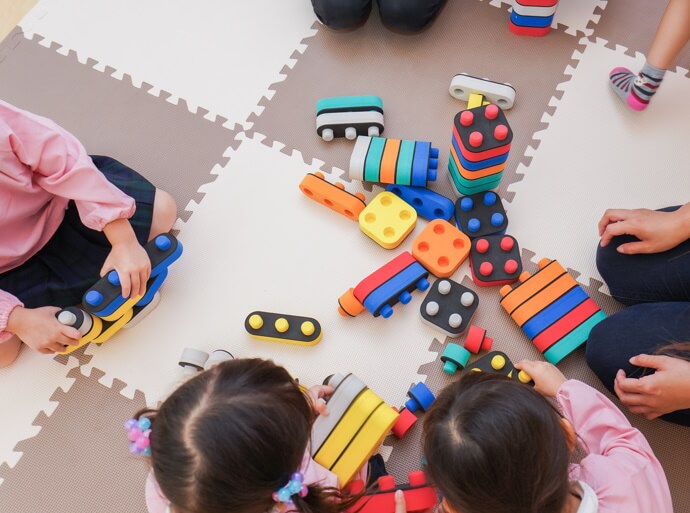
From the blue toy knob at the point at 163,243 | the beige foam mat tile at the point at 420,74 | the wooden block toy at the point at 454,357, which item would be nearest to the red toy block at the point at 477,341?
the wooden block toy at the point at 454,357

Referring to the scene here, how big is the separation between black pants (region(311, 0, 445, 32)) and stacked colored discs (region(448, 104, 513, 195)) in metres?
0.37

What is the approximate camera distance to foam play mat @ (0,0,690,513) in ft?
3.58

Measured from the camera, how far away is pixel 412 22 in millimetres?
1334

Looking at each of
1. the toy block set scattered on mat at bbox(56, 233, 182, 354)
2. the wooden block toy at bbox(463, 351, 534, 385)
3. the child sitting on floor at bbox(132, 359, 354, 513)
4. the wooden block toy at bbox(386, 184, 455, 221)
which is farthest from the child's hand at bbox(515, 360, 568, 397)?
the toy block set scattered on mat at bbox(56, 233, 182, 354)

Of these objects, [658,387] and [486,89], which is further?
[486,89]

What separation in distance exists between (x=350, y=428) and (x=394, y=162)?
506 mm

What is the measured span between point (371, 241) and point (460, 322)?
25cm

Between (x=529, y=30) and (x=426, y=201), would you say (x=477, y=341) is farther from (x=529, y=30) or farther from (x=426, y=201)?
(x=529, y=30)

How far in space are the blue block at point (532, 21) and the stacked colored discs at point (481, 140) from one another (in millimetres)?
384

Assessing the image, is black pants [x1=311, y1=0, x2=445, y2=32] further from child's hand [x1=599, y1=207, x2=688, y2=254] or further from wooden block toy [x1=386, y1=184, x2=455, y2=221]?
child's hand [x1=599, y1=207, x2=688, y2=254]

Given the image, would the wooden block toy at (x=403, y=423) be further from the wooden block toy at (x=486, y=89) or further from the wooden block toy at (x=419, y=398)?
the wooden block toy at (x=486, y=89)

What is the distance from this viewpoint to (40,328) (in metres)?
1.02

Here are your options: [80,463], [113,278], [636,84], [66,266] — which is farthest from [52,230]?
[636,84]

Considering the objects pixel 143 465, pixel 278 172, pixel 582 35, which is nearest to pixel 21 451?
pixel 143 465
